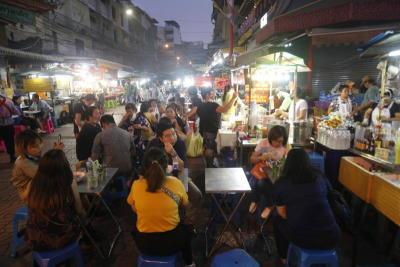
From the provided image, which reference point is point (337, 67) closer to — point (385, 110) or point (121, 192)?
point (385, 110)

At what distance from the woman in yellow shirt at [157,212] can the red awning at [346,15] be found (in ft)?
23.4

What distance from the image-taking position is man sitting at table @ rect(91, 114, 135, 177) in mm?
5332

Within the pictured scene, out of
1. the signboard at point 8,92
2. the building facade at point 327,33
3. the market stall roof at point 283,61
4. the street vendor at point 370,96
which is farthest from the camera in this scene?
the signboard at point 8,92

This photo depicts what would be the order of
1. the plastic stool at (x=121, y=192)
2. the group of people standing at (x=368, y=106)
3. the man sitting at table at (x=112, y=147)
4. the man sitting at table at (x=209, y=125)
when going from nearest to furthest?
1. the man sitting at table at (x=112, y=147)
2. the plastic stool at (x=121, y=192)
3. the group of people standing at (x=368, y=106)
4. the man sitting at table at (x=209, y=125)

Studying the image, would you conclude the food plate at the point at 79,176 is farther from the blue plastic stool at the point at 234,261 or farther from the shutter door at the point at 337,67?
the shutter door at the point at 337,67

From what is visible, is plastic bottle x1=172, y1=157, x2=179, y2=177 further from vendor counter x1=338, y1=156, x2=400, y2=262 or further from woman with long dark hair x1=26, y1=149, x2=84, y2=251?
vendor counter x1=338, y1=156, x2=400, y2=262

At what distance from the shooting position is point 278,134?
15.8 ft

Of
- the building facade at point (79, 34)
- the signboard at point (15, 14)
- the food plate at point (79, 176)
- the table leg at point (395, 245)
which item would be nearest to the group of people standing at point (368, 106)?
the table leg at point (395, 245)

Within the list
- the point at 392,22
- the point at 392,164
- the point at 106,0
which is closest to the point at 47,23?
the point at 106,0

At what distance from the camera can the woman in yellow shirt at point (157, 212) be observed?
3.04 metres

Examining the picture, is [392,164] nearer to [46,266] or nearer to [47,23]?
[46,266]

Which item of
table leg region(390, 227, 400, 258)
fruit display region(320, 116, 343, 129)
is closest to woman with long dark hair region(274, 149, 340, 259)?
table leg region(390, 227, 400, 258)

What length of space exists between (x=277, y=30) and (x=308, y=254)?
775 centimetres

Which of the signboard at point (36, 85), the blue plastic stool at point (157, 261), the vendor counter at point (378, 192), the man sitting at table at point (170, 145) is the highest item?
the signboard at point (36, 85)
